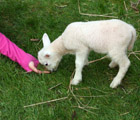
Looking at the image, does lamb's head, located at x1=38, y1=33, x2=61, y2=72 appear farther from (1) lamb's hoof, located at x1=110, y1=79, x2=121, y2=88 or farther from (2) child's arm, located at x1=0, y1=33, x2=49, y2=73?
(1) lamb's hoof, located at x1=110, y1=79, x2=121, y2=88

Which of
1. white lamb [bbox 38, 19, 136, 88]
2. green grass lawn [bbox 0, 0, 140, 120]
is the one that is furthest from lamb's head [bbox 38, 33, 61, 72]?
green grass lawn [bbox 0, 0, 140, 120]

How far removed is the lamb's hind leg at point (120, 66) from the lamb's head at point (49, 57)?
1.05 m

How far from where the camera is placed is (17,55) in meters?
4.04

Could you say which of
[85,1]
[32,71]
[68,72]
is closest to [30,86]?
[32,71]

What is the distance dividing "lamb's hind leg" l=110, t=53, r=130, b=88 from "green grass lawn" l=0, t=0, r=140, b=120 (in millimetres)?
106

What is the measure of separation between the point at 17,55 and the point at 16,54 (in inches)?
1.0

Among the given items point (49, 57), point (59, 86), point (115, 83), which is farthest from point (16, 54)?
point (115, 83)

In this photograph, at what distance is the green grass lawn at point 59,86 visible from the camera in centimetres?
330

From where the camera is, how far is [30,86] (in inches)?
145

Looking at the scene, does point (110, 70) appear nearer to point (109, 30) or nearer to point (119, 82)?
point (119, 82)

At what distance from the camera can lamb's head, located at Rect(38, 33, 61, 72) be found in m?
3.81

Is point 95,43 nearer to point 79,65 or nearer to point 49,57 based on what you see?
point 79,65

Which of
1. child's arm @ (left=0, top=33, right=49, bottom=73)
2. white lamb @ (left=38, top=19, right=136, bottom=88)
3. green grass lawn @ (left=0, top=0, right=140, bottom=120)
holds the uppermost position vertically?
white lamb @ (left=38, top=19, right=136, bottom=88)

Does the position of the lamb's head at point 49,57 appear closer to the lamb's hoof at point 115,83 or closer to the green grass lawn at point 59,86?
the green grass lawn at point 59,86
